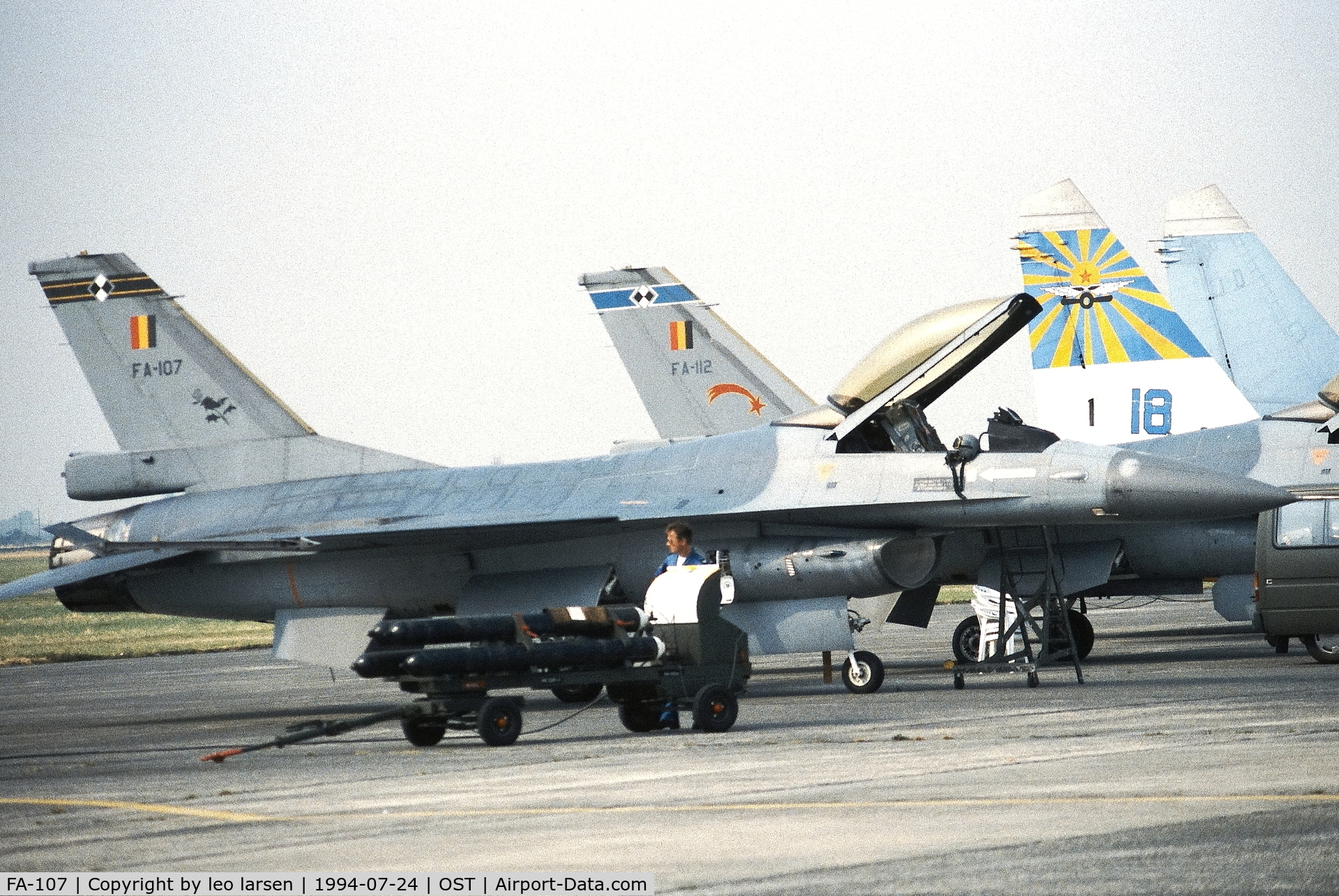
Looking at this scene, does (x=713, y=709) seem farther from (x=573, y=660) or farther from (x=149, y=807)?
(x=149, y=807)

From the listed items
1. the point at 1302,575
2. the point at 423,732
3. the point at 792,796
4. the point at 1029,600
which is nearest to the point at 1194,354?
the point at 1302,575

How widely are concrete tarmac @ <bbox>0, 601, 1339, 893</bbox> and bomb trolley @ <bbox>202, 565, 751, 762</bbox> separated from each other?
0.27 metres

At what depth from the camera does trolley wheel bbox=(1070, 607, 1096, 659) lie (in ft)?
65.1

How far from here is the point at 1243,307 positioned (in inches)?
1134

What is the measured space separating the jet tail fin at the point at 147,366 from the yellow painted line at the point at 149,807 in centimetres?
967

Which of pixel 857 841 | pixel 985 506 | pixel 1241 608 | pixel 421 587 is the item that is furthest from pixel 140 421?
pixel 857 841

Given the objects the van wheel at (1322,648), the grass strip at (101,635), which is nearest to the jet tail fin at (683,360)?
the grass strip at (101,635)

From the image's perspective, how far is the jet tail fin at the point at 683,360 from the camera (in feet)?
89.9

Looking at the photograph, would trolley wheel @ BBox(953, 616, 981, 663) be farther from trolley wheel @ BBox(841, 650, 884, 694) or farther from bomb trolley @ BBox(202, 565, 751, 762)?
bomb trolley @ BBox(202, 565, 751, 762)

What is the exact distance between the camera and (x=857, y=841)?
6.95m

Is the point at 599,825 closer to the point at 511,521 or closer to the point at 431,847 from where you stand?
the point at 431,847

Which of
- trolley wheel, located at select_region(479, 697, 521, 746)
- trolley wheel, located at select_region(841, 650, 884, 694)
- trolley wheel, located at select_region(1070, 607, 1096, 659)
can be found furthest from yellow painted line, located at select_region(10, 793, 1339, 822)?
trolley wheel, located at select_region(1070, 607, 1096, 659)

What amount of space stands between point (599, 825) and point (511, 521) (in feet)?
31.1

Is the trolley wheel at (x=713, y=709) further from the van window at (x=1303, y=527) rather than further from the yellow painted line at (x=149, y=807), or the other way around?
the van window at (x=1303, y=527)
